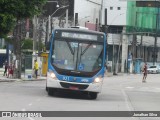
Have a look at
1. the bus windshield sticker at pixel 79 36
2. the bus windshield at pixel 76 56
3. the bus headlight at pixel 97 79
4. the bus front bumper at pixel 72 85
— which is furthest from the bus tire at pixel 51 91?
the bus windshield sticker at pixel 79 36

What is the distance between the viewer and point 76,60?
84.4 feet

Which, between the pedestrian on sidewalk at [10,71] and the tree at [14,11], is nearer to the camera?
the tree at [14,11]

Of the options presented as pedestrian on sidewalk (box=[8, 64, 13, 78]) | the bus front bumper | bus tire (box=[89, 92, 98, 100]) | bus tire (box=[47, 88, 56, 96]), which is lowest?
pedestrian on sidewalk (box=[8, 64, 13, 78])

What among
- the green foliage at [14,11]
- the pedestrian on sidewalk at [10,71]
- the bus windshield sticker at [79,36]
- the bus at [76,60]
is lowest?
the pedestrian on sidewalk at [10,71]

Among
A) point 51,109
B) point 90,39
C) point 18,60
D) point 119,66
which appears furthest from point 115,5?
point 51,109

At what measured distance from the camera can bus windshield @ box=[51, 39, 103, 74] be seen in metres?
25.7

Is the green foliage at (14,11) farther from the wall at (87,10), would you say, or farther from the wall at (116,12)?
the wall at (116,12)

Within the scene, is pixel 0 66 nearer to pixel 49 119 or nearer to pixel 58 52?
pixel 58 52

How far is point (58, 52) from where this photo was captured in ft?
84.8

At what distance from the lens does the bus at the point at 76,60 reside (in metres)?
25.5

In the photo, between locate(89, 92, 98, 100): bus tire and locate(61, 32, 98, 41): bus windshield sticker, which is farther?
locate(89, 92, 98, 100): bus tire

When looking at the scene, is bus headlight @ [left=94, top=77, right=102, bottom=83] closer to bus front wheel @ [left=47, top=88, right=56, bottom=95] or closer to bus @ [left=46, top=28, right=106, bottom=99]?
bus @ [left=46, top=28, right=106, bottom=99]

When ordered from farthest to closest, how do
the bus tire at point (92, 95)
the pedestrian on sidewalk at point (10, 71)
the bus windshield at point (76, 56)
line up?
the pedestrian on sidewalk at point (10, 71) → the bus tire at point (92, 95) → the bus windshield at point (76, 56)

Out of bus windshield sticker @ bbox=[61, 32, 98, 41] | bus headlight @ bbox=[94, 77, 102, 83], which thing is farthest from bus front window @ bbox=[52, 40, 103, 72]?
bus headlight @ bbox=[94, 77, 102, 83]
